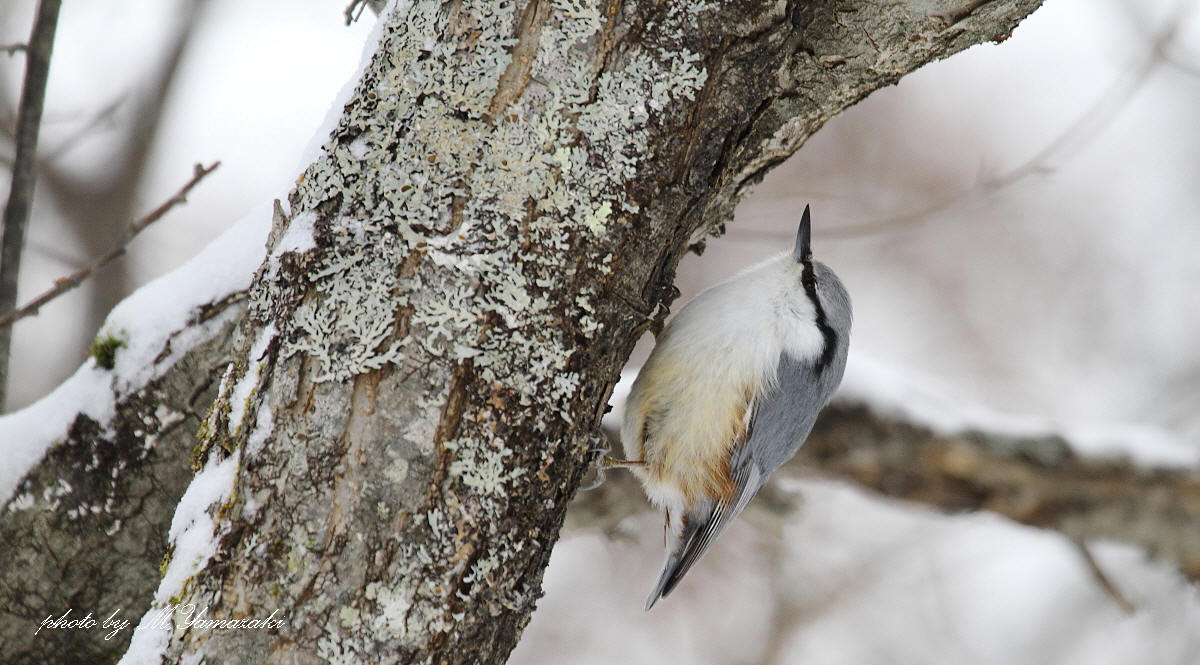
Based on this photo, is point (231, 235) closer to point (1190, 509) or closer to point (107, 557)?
point (107, 557)

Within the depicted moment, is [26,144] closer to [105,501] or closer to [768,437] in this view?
[105,501]

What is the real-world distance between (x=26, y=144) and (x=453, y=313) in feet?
3.74

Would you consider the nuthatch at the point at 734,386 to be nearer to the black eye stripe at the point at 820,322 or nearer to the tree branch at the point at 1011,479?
the black eye stripe at the point at 820,322

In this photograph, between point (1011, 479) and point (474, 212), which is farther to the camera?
point (1011, 479)

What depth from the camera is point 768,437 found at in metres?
2.00

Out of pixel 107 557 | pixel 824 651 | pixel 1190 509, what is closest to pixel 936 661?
pixel 824 651

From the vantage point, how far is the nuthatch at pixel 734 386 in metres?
1.99

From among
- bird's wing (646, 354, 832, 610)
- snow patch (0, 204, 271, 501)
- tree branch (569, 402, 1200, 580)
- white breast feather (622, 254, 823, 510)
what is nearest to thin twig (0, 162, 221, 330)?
snow patch (0, 204, 271, 501)

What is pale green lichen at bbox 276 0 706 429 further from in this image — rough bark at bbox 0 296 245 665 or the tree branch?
the tree branch

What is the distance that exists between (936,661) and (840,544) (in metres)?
0.83

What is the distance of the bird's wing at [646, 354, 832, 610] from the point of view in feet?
6.53

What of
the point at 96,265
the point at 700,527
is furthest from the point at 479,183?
the point at 700,527

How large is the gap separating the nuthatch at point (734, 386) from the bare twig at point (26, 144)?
139 cm

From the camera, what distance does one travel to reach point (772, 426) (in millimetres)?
1991
